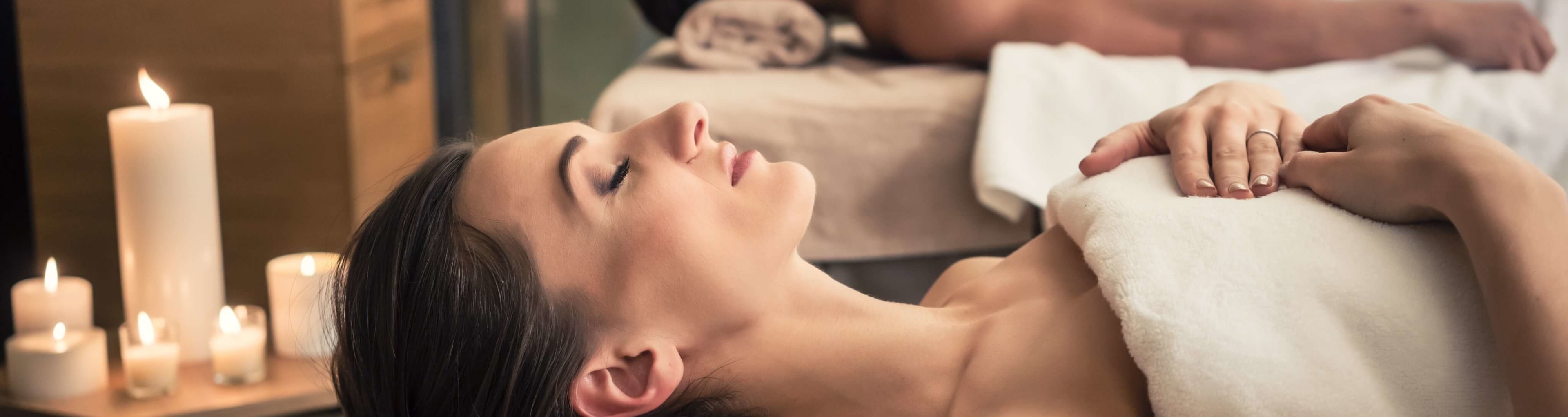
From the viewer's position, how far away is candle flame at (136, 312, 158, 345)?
46.8 inches

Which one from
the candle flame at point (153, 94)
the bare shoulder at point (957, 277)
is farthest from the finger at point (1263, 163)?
the candle flame at point (153, 94)

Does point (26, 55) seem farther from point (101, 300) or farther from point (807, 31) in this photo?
point (807, 31)

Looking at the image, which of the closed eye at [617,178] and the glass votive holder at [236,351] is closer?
the closed eye at [617,178]

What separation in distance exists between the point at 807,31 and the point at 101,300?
129 centimetres

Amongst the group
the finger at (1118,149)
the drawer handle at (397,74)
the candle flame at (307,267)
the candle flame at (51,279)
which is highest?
the finger at (1118,149)

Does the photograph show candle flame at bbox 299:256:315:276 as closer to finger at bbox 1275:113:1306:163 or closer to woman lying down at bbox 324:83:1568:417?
woman lying down at bbox 324:83:1568:417

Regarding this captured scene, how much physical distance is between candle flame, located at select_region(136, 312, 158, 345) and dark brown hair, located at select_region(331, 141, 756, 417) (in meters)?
0.50

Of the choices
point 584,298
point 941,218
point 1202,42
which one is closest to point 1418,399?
point 584,298

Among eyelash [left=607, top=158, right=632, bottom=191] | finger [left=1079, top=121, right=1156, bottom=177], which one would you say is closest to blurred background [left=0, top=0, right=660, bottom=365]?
eyelash [left=607, top=158, right=632, bottom=191]

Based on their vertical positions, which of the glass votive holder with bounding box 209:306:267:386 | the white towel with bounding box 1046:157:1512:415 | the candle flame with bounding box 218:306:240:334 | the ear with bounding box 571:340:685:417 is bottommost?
the glass votive holder with bounding box 209:306:267:386

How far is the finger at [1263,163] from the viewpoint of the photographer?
2.88 ft

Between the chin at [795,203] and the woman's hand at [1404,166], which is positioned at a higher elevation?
the woman's hand at [1404,166]

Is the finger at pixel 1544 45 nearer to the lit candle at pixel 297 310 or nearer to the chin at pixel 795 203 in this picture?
the chin at pixel 795 203

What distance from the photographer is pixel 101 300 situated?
6.05 feet
